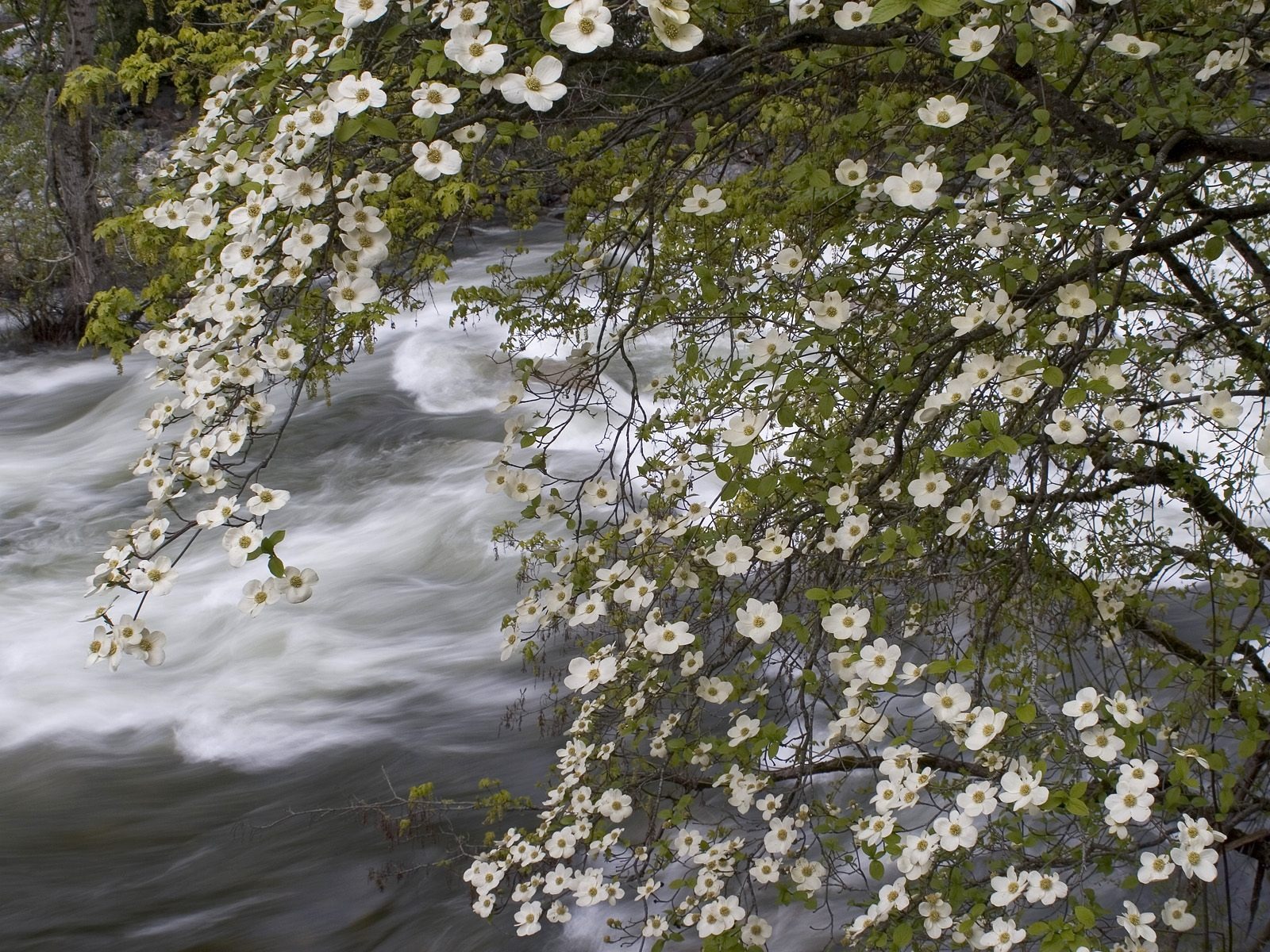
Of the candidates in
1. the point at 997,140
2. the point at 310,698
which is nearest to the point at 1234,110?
the point at 997,140

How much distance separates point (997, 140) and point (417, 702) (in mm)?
4167

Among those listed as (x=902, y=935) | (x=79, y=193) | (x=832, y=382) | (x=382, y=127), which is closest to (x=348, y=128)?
(x=382, y=127)

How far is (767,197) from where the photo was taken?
388 cm

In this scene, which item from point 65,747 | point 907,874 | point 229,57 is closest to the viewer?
point 907,874

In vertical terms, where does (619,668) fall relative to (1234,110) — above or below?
below

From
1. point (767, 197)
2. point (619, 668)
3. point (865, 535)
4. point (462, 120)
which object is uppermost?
point (462, 120)

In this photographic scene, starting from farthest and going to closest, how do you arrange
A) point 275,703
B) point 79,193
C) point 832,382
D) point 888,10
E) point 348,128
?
point 79,193
point 275,703
point 832,382
point 348,128
point 888,10

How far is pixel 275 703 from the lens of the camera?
6.09 metres

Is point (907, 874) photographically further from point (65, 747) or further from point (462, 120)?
point (65, 747)

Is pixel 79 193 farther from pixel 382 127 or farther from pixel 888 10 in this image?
pixel 888 10

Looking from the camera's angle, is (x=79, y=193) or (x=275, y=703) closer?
(x=275, y=703)

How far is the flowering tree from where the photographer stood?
1.88m

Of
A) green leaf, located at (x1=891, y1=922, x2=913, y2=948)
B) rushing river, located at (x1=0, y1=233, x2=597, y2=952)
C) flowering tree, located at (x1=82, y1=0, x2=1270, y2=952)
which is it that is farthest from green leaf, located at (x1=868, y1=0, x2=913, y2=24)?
rushing river, located at (x1=0, y1=233, x2=597, y2=952)

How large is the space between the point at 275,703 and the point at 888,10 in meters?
5.32
